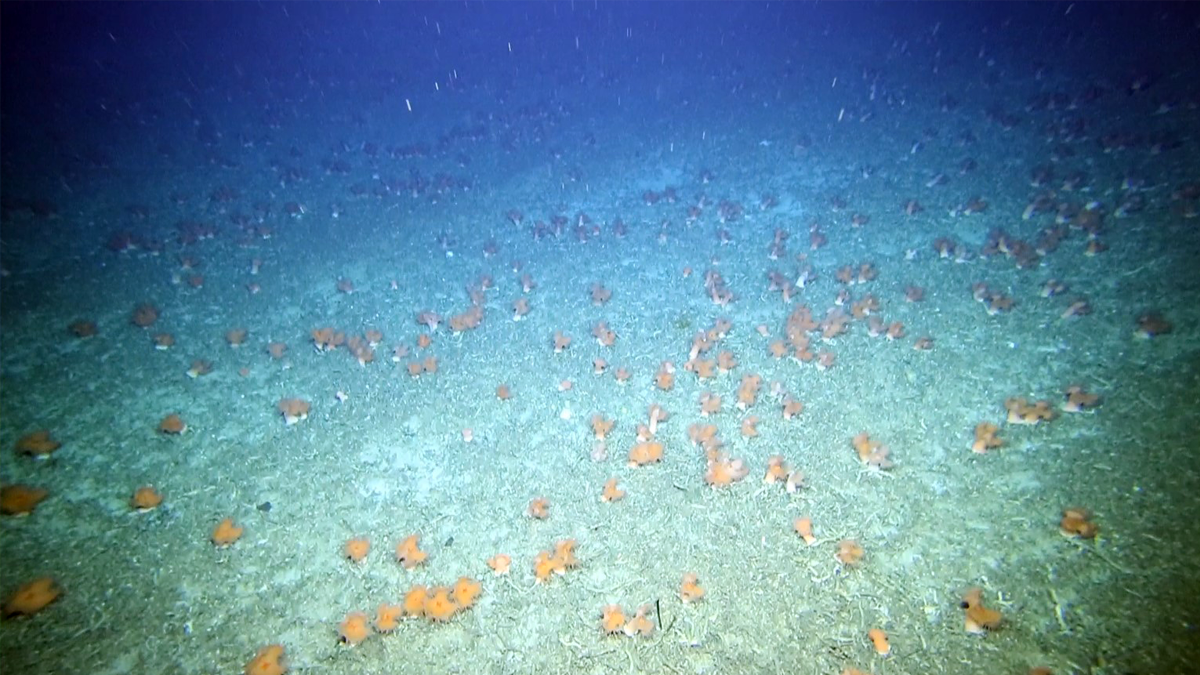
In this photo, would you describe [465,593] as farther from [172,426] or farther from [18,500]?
[18,500]

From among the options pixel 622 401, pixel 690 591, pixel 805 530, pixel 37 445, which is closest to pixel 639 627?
pixel 690 591

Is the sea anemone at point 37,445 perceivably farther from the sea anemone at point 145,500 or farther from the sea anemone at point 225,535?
the sea anemone at point 225,535

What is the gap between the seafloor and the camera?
4.69m

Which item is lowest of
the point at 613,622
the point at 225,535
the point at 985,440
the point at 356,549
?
the point at 613,622

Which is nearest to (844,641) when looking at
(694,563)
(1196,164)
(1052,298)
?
(694,563)

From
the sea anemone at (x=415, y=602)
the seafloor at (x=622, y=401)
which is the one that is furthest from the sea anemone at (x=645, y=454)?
the sea anemone at (x=415, y=602)

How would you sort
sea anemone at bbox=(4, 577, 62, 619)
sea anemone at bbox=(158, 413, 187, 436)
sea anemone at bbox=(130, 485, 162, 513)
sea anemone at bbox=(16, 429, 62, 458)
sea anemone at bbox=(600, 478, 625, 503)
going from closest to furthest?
1. sea anemone at bbox=(4, 577, 62, 619)
2. sea anemone at bbox=(130, 485, 162, 513)
3. sea anemone at bbox=(600, 478, 625, 503)
4. sea anemone at bbox=(16, 429, 62, 458)
5. sea anemone at bbox=(158, 413, 187, 436)

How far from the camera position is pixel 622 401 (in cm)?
743

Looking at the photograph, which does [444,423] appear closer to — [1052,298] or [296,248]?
[296,248]

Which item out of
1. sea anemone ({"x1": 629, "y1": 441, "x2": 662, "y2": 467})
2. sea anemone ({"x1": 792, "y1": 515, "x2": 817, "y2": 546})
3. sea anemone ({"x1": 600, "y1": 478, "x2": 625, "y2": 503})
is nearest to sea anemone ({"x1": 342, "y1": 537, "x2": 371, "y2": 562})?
sea anemone ({"x1": 600, "y1": 478, "x2": 625, "y2": 503})

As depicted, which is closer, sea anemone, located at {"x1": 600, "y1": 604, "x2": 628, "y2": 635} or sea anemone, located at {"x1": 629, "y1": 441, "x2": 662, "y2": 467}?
sea anemone, located at {"x1": 600, "y1": 604, "x2": 628, "y2": 635}

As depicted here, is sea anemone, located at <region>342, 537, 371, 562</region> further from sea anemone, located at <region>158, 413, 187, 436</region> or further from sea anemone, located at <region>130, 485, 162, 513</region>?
sea anemone, located at <region>158, 413, 187, 436</region>

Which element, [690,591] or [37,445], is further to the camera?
[37,445]

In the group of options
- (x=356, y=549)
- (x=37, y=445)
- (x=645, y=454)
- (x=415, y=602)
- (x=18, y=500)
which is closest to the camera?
(x=415, y=602)
